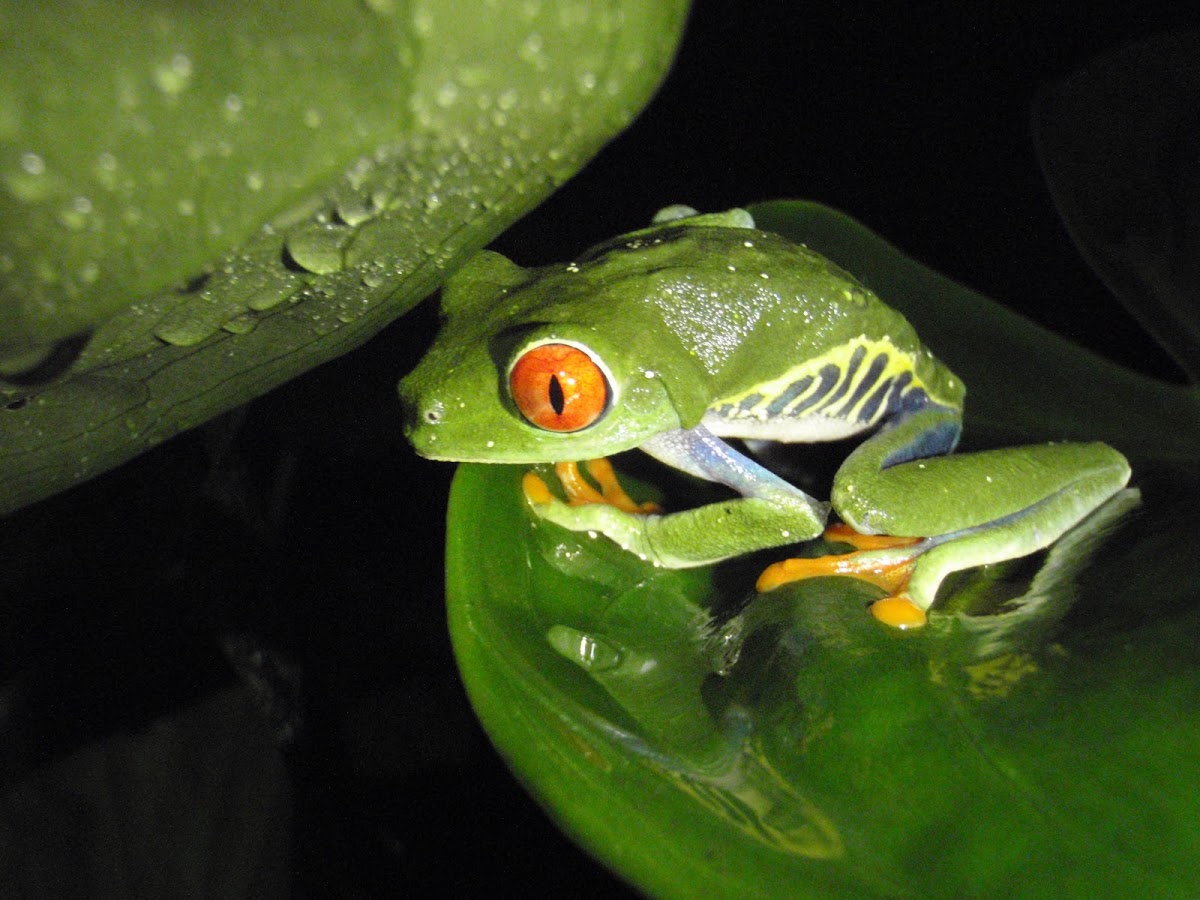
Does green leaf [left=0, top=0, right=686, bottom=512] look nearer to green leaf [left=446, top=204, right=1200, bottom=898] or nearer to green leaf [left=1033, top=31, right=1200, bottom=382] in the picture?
green leaf [left=446, top=204, right=1200, bottom=898]

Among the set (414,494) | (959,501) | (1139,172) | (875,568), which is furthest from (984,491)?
(414,494)

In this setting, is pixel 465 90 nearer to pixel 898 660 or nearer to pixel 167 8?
pixel 167 8

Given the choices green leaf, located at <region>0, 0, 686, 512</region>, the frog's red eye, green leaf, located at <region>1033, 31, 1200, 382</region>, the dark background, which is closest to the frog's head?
the frog's red eye

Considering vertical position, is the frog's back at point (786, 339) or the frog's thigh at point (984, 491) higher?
the frog's back at point (786, 339)

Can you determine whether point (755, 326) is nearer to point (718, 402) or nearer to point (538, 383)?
point (718, 402)

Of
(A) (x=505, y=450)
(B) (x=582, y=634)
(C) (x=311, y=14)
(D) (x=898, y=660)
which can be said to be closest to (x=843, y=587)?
(D) (x=898, y=660)

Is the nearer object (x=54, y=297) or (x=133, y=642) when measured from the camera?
(x=54, y=297)

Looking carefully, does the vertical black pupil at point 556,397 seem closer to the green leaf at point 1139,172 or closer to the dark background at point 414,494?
the dark background at point 414,494

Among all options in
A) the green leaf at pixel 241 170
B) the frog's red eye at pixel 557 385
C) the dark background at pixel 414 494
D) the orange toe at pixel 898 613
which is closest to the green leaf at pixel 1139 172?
the dark background at pixel 414 494
